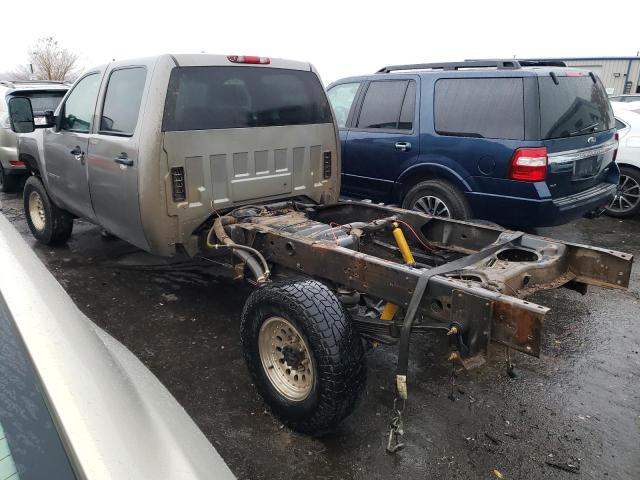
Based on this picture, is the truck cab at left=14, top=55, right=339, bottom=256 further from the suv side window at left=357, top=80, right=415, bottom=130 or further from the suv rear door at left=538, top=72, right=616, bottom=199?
the suv rear door at left=538, top=72, right=616, bottom=199

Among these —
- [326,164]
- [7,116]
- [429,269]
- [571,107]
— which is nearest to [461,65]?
[571,107]

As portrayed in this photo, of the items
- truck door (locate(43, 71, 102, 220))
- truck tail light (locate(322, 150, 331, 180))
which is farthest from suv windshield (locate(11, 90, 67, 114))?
truck tail light (locate(322, 150, 331, 180))

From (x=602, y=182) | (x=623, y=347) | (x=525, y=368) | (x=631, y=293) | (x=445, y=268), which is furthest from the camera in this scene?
(x=602, y=182)

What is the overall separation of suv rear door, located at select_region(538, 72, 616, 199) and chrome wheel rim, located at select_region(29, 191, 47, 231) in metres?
5.72

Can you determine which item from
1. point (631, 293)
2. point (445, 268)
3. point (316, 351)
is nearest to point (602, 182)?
point (631, 293)

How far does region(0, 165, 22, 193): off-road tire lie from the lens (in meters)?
9.02

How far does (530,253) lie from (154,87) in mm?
2901

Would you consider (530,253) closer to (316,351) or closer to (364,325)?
(364,325)

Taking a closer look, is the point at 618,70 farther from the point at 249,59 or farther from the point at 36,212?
the point at 36,212

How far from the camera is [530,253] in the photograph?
3270mm

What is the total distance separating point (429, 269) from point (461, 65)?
12.1ft

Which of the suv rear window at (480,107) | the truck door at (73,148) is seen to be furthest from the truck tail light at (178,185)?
the suv rear window at (480,107)

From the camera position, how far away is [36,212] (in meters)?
6.29

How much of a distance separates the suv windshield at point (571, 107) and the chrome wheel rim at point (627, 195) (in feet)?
7.99
